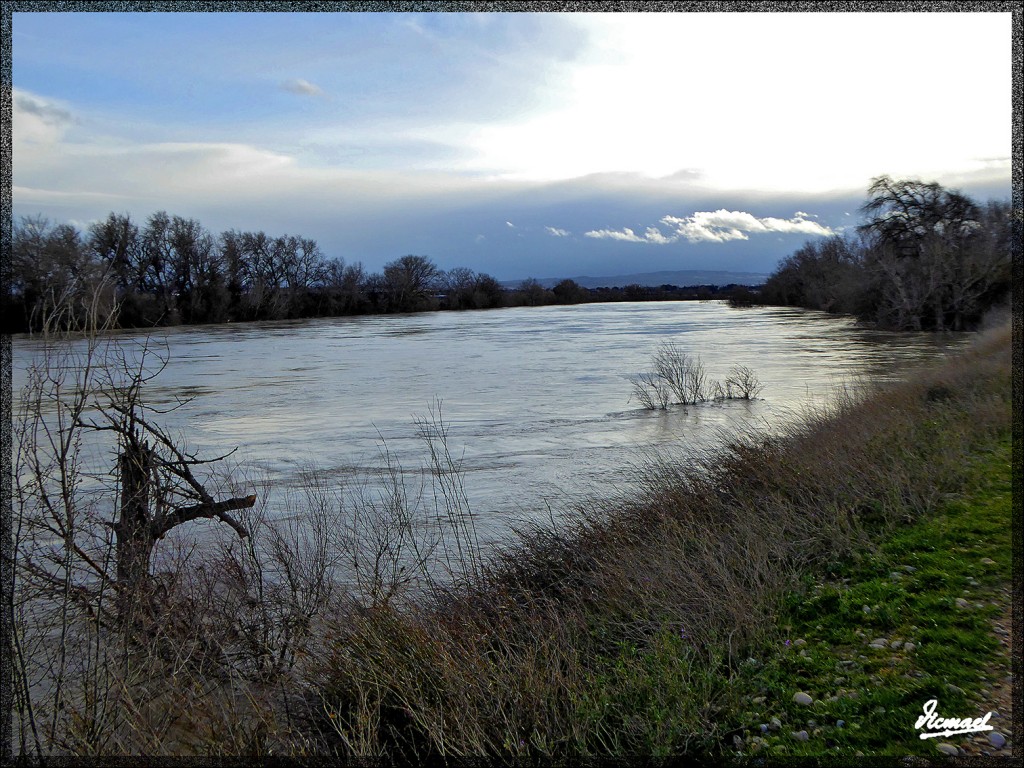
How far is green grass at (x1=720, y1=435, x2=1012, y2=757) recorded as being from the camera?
4359mm

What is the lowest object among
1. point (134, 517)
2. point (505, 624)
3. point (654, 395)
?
point (505, 624)

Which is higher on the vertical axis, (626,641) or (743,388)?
(743,388)

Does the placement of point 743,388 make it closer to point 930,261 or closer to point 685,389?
point 685,389

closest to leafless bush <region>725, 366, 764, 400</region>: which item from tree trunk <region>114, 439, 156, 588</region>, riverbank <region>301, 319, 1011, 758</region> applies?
riverbank <region>301, 319, 1011, 758</region>

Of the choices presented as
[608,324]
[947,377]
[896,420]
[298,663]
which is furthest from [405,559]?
[608,324]

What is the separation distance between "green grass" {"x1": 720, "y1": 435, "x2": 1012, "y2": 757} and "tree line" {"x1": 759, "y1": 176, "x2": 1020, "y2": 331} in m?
36.5

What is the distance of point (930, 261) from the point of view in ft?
149

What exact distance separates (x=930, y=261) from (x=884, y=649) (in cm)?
4632

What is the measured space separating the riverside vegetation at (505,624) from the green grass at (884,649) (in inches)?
0.9

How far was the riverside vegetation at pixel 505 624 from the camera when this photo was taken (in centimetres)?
488

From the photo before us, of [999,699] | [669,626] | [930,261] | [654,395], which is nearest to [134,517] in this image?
[669,626]

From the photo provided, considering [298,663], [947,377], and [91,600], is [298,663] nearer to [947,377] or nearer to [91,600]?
[91,600]

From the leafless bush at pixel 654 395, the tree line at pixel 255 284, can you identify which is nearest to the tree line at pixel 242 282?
→ the tree line at pixel 255 284

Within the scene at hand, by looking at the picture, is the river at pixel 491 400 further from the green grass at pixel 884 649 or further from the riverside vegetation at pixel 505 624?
the green grass at pixel 884 649
